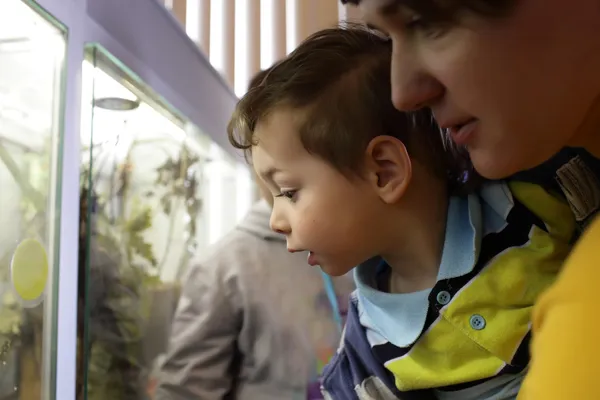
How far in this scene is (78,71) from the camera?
0.72 metres

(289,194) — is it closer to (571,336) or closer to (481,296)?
(481,296)

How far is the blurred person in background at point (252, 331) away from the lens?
3.03ft

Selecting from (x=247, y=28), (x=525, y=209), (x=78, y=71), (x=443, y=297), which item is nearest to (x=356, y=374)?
(x=443, y=297)

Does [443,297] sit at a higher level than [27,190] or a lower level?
lower

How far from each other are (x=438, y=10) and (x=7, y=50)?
45cm

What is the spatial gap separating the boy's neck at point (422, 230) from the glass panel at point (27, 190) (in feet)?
1.25

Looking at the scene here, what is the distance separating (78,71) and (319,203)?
1.08 ft

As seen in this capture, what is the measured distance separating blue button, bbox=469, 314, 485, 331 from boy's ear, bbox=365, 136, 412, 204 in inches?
5.8

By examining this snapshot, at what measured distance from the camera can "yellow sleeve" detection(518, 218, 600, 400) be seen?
0.27 metres

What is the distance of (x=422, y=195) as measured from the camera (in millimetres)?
669

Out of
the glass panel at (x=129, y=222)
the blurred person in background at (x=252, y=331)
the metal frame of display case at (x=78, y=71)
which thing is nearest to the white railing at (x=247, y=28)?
the glass panel at (x=129, y=222)

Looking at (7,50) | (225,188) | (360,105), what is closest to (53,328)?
(7,50)

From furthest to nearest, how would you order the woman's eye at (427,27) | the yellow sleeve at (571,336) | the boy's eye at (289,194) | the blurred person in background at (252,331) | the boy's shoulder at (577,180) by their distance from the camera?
1. the blurred person in background at (252,331)
2. the boy's eye at (289,194)
3. the boy's shoulder at (577,180)
4. the woman's eye at (427,27)
5. the yellow sleeve at (571,336)

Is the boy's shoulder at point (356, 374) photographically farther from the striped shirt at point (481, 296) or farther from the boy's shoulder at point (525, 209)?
the boy's shoulder at point (525, 209)
